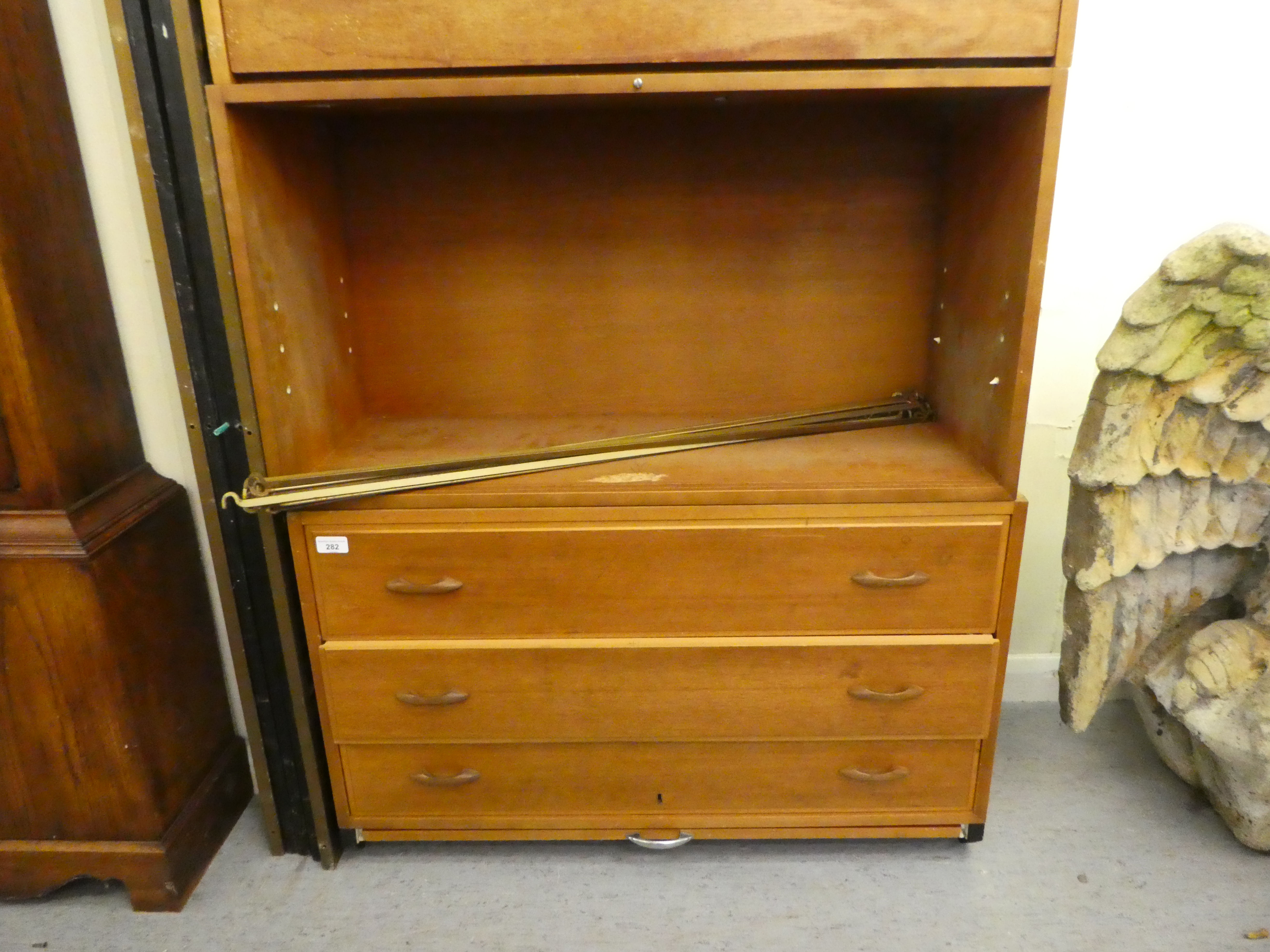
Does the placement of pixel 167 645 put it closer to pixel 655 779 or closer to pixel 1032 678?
pixel 655 779

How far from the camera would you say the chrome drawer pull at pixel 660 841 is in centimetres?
135

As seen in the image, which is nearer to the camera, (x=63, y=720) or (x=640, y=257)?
(x=63, y=720)

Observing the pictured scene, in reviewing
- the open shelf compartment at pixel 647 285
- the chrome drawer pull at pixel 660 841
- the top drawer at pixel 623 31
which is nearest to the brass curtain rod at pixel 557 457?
the open shelf compartment at pixel 647 285

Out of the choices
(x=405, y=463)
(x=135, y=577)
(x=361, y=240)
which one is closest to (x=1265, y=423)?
(x=405, y=463)

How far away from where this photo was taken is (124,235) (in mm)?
1257

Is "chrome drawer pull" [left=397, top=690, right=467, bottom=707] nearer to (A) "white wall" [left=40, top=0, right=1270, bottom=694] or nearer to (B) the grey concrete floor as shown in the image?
(B) the grey concrete floor

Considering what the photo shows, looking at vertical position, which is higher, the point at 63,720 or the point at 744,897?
the point at 63,720

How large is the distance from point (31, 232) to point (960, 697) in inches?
59.4

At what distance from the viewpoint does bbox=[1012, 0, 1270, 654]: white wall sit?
1.38 m

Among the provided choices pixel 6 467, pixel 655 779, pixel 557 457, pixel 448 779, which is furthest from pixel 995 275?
pixel 6 467

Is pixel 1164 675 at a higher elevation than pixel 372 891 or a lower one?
higher

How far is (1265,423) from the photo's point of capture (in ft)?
3.95

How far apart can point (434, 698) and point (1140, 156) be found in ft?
5.10

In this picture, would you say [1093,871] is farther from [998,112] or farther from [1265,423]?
[998,112]
